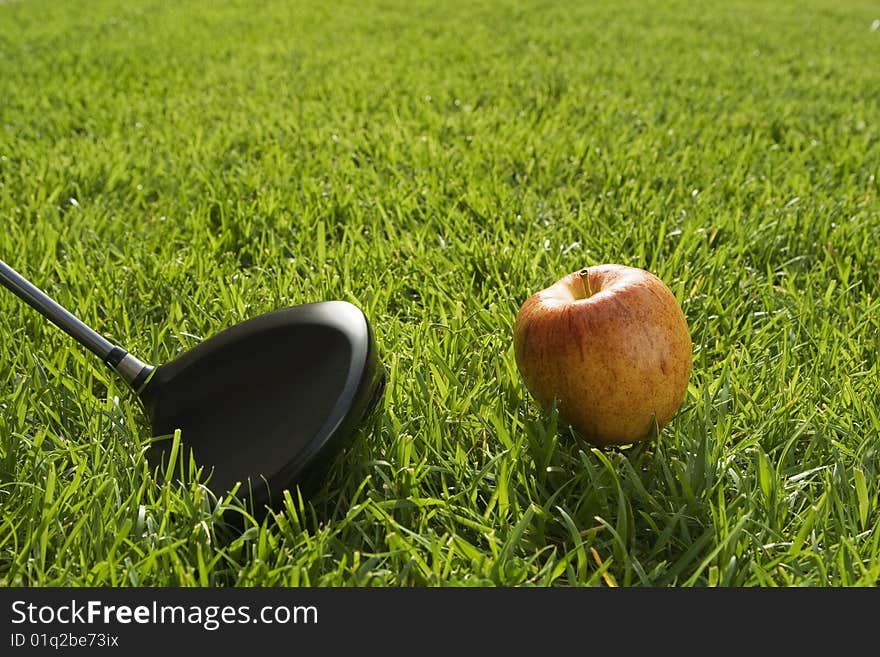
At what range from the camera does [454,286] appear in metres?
2.45

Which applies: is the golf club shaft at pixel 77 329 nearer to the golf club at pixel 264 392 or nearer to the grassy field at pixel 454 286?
the golf club at pixel 264 392

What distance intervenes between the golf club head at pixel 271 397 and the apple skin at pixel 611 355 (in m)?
0.33

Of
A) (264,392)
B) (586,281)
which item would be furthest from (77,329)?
(586,281)

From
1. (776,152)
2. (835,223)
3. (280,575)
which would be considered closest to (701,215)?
(835,223)

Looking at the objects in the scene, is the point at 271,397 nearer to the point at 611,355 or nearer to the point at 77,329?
the point at 77,329

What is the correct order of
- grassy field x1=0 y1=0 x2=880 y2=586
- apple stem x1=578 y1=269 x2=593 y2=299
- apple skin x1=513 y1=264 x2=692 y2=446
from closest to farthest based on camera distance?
grassy field x1=0 y1=0 x2=880 y2=586 < apple skin x1=513 y1=264 x2=692 y2=446 < apple stem x1=578 y1=269 x2=593 y2=299

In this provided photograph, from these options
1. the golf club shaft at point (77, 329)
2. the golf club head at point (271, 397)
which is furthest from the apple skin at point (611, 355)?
the golf club shaft at point (77, 329)

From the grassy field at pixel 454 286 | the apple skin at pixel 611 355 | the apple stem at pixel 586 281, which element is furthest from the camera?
the apple stem at pixel 586 281

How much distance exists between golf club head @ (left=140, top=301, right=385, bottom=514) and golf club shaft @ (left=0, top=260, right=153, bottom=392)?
4 cm

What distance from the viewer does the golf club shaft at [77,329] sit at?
1.73 meters

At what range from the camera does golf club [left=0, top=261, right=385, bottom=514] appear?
58.6 inches

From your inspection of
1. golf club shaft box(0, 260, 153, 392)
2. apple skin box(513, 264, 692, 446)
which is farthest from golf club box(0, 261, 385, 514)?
apple skin box(513, 264, 692, 446)

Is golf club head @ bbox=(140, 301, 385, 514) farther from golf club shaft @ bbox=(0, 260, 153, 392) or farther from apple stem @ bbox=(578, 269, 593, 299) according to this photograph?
apple stem @ bbox=(578, 269, 593, 299)

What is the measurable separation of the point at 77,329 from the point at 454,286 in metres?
1.07
